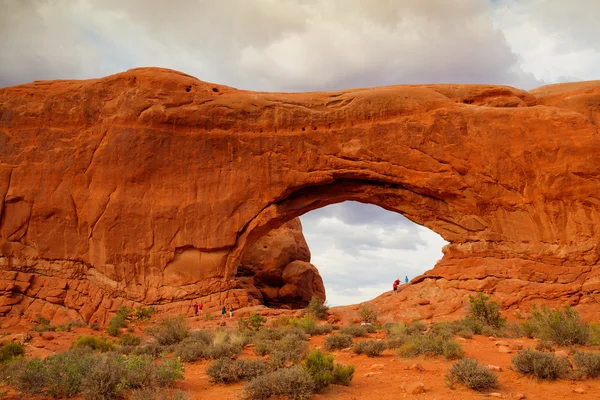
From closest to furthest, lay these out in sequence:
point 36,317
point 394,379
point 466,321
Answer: point 394,379
point 466,321
point 36,317

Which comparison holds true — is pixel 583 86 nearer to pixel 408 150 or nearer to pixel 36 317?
pixel 408 150

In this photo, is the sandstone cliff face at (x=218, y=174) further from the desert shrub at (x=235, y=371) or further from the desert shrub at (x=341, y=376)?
the desert shrub at (x=341, y=376)

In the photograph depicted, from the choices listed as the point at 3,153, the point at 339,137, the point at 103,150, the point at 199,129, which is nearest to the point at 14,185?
the point at 3,153

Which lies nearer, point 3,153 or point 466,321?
point 466,321

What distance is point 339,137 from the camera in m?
20.6

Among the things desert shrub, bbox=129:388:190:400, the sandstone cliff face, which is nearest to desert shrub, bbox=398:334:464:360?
desert shrub, bbox=129:388:190:400

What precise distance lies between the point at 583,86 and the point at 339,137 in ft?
36.3

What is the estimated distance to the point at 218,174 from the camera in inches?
820

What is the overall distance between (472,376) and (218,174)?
15.5 metres

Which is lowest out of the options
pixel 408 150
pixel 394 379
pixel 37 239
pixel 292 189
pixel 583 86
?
pixel 394 379

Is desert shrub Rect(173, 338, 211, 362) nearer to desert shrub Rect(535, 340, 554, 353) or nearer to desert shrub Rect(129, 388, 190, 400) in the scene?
desert shrub Rect(129, 388, 190, 400)

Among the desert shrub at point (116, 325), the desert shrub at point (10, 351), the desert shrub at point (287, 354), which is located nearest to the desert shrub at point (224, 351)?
the desert shrub at point (287, 354)

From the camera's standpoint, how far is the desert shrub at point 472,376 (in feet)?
22.6

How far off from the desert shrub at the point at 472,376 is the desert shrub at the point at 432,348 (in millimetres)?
1848
